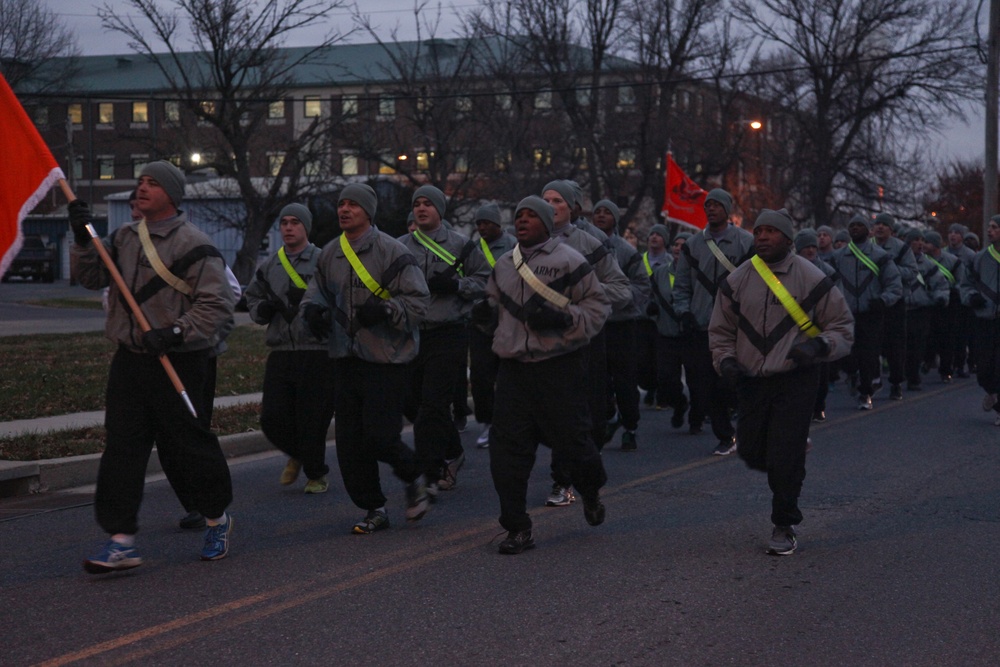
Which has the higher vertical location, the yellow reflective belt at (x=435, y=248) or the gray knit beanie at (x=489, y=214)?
the gray knit beanie at (x=489, y=214)

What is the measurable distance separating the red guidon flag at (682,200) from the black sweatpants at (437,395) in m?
13.4

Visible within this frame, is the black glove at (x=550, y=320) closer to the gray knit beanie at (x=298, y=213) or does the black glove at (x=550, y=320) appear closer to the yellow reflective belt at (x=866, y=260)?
the gray knit beanie at (x=298, y=213)

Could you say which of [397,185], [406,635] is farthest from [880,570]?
[397,185]

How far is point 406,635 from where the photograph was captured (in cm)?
544

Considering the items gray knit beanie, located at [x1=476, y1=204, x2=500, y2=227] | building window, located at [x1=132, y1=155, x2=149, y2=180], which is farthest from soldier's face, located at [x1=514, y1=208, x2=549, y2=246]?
gray knit beanie, located at [x1=476, y1=204, x2=500, y2=227]

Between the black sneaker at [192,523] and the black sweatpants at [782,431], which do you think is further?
the black sneaker at [192,523]

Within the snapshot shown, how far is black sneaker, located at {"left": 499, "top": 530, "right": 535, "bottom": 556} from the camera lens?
7055 mm

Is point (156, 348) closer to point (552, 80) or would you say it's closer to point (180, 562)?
point (180, 562)

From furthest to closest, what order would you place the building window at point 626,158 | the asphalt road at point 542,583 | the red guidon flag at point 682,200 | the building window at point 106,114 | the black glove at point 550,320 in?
the building window at point 106,114, the building window at point 626,158, the red guidon flag at point 682,200, the black glove at point 550,320, the asphalt road at point 542,583

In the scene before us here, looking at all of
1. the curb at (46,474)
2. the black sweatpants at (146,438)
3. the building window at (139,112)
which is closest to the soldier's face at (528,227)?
the black sweatpants at (146,438)

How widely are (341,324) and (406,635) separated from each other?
2.48 m

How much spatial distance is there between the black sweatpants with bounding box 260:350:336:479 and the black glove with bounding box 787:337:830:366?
338cm

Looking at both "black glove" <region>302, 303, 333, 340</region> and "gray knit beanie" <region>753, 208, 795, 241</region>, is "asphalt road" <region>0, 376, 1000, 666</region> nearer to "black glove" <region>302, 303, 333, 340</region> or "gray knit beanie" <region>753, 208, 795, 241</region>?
"black glove" <region>302, 303, 333, 340</region>

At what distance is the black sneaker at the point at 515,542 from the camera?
7055 millimetres
